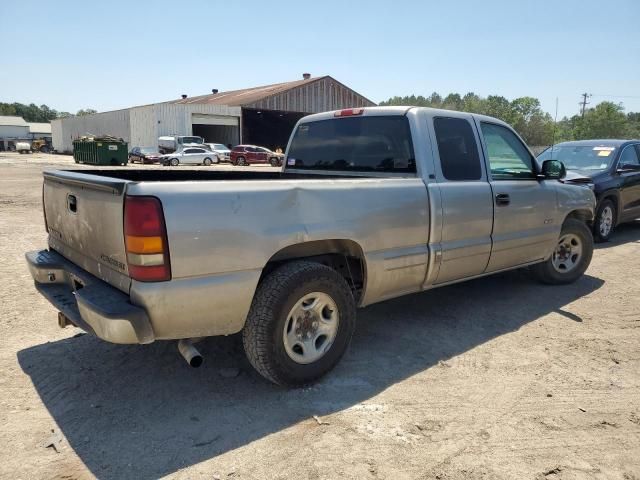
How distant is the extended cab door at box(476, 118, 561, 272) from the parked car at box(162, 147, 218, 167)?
33.5 meters

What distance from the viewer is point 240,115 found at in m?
43.8

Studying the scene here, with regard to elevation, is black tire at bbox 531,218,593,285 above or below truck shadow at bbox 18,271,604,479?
above

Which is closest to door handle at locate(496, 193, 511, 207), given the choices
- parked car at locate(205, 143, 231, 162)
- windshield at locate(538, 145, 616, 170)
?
windshield at locate(538, 145, 616, 170)

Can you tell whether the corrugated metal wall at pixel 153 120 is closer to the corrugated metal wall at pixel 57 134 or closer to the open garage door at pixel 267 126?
the open garage door at pixel 267 126

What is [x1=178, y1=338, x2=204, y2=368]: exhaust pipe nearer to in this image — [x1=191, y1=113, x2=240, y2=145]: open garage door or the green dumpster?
the green dumpster

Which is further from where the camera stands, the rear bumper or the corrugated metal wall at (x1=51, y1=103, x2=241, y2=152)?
the corrugated metal wall at (x1=51, y1=103, x2=241, y2=152)

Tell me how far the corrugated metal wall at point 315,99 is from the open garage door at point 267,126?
0.74 metres

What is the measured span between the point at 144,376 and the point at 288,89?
4296cm

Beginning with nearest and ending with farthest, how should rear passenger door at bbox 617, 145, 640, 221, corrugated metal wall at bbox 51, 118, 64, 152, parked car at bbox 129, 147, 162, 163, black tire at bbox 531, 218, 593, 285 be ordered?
black tire at bbox 531, 218, 593, 285
rear passenger door at bbox 617, 145, 640, 221
parked car at bbox 129, 147, 162, 163
corrugated metal wall at bbox 51, 118, 64, 152

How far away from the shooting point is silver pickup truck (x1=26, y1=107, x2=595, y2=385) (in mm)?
2662

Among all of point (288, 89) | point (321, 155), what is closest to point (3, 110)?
point (288, 89)

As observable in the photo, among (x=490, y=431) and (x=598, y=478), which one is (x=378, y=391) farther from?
(x=598, y=478)

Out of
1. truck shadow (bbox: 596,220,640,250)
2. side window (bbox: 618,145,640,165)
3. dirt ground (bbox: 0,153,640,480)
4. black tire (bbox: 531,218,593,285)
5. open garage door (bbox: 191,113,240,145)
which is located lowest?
dirt ground (bbox: 0,153,640,480)

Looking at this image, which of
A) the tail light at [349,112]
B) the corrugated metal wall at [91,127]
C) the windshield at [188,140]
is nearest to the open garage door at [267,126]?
the windshield at [188,140]
